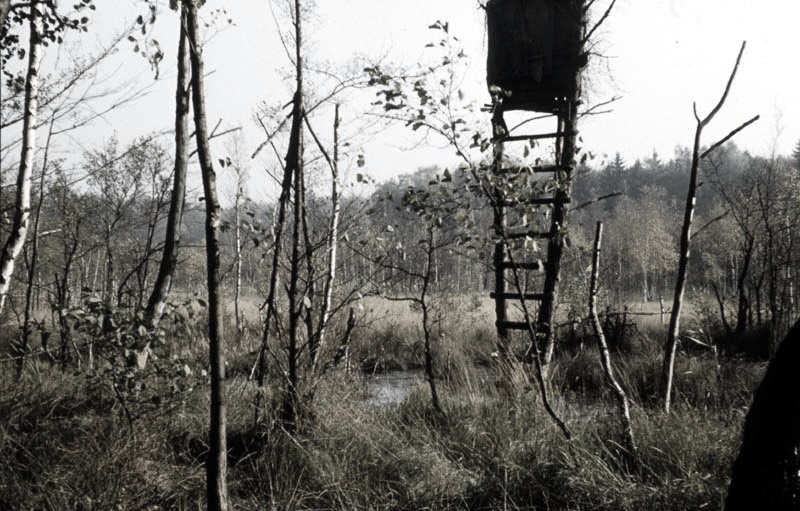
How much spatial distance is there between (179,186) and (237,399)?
1.94 m

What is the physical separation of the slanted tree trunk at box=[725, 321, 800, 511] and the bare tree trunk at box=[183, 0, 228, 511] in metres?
1.78

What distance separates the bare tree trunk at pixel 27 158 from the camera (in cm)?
451

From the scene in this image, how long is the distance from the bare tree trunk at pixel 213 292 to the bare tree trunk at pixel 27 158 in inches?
125

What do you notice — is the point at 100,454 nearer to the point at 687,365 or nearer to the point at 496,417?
the point at 496,417

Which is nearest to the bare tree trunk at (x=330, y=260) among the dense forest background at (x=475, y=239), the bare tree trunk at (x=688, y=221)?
the dense forest background at (x=475, y=239)

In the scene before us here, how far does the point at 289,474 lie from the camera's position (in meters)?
3.73

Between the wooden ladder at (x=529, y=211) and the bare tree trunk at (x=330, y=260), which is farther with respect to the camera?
the bare tree trunk at (x=330, y=260)

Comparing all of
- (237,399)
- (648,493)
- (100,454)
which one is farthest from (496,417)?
(100,454)

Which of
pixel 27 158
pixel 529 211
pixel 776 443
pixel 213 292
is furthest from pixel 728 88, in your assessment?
pixel 27 158

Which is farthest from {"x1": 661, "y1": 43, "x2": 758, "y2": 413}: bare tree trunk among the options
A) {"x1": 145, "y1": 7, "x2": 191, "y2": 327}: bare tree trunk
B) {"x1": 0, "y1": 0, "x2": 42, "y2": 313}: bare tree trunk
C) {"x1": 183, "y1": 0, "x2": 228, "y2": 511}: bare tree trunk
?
{"x1": 0, "y1": 0, "x2": 42, "y2": 313}: bare tree trunk

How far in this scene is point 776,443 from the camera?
165 cm

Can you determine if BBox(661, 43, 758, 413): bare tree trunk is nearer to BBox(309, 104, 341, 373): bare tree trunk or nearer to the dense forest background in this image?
the dense forest background

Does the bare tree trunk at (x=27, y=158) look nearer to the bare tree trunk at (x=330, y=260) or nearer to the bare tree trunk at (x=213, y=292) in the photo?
the bare tree trunk at (x=330, y=260)

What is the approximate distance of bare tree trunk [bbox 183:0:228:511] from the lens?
7.21 ft
